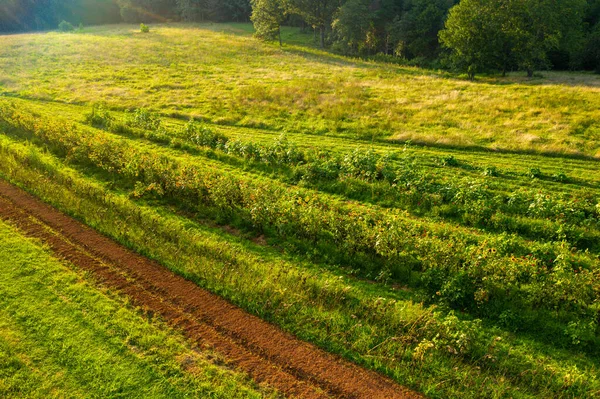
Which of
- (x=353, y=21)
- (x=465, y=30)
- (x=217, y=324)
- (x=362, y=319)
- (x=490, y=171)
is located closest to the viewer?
(x=217, y=324)

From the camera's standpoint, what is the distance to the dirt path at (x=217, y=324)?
8.89 meters

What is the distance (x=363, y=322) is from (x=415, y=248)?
359 centimetres

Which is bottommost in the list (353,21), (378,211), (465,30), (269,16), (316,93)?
(378,211)

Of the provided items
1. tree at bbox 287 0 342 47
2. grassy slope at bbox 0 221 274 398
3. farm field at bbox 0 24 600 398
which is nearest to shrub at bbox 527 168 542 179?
farm field at bbox 0 24 600 398

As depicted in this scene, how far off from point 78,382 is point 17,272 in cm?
530

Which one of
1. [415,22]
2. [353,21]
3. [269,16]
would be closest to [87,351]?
[353,21]

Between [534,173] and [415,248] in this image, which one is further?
[534,173]

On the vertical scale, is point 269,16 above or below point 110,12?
below

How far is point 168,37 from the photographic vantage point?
239 ft

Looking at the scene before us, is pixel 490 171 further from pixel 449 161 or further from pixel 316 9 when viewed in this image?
pixel 316 9

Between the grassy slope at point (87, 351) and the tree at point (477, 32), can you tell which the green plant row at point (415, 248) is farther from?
the tree at point (477, 32)

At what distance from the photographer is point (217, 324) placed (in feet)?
34.0

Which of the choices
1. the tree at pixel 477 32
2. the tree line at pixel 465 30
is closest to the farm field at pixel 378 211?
the tree at pixel 477 32

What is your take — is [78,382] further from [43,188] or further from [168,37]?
[168,37]
